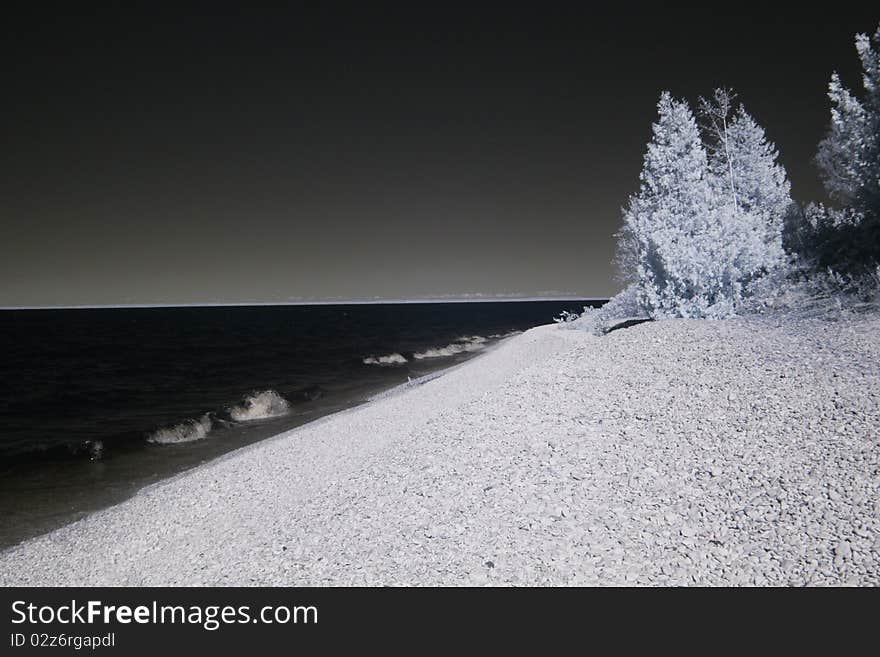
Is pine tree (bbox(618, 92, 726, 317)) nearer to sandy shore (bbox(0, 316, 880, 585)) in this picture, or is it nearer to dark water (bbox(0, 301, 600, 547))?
sandy shore (bbox(0, 316, 880, 585))

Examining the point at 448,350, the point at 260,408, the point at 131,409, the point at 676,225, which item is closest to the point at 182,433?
the point at 260,408

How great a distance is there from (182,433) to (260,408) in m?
4.47

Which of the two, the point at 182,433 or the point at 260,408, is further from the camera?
the point at 260,408

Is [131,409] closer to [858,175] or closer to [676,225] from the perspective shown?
[676,225]

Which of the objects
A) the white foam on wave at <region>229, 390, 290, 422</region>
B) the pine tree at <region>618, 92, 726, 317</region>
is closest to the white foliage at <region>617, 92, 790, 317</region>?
the pine tree at <region>618, 92, 726, 317</region>

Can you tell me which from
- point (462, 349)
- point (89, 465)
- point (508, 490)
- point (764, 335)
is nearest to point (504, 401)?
point (508, 490)

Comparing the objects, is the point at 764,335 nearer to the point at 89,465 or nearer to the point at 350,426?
the point at 350,426

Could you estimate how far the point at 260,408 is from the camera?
23.9 m

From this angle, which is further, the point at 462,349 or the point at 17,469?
the point at 462,349

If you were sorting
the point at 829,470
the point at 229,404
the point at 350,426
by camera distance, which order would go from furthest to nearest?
the point at 229,404 < the point at 350,426 < the point at 829,470

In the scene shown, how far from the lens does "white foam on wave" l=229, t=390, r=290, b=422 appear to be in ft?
74.5

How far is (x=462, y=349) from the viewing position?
50.6 meters

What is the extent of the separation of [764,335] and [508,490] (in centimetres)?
903

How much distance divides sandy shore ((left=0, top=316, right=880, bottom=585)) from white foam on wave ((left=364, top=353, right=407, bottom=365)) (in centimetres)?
2854
